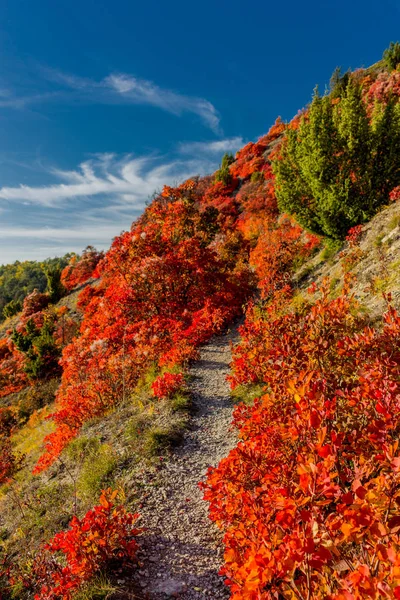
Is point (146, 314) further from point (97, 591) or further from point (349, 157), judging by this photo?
point (97, 591)

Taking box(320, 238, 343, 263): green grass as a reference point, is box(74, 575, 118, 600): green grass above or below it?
below

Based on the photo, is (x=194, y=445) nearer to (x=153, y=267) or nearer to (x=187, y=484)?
(x=187, y=484)

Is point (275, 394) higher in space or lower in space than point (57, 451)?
higher

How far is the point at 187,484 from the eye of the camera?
6.65 meters

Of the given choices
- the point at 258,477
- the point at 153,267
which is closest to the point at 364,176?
the point at 153,267

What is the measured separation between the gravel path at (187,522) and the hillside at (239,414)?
3 cm

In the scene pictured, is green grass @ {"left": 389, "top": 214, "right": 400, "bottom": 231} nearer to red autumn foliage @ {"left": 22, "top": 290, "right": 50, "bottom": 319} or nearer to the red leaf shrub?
the red leaf shrub

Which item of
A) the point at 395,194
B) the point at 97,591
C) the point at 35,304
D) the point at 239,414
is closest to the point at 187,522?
the point at 97,591

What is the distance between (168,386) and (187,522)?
14.1 ft

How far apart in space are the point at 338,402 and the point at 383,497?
6.36 feet

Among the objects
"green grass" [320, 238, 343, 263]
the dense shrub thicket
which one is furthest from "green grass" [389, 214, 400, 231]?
"green grass" [320, 238, 343, 263]

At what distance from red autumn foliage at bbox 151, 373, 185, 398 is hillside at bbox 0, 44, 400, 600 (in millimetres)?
66

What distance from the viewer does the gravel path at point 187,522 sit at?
4641 millimetres

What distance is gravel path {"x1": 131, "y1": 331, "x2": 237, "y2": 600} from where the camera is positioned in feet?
15.2
